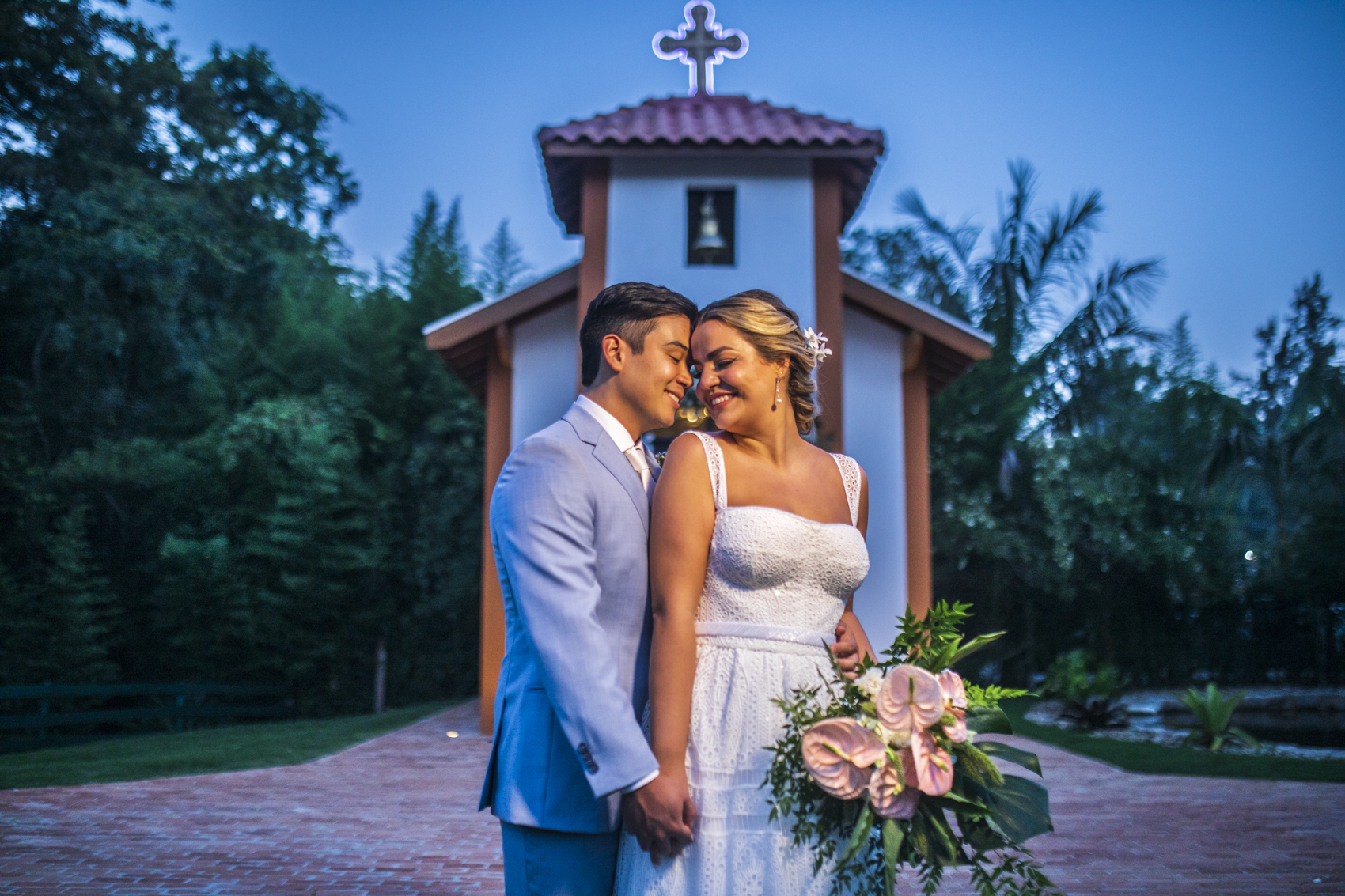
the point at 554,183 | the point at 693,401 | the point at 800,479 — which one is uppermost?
the point at 554,183

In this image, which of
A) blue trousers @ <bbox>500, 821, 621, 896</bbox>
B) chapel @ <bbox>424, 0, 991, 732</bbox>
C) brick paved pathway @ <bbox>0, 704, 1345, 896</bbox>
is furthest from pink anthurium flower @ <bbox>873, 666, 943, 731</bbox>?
chapel @ <bbox>424, 0, 991, 732</bbox>

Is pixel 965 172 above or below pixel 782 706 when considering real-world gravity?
above

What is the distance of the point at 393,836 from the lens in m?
5.43

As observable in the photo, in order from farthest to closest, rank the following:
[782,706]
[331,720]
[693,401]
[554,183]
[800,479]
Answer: [331,720] < [554,183] < [693,401] < [800,479] < [782,706]

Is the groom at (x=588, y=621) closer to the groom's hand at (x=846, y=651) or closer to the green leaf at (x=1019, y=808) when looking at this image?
the groom's hand at (x=846, y=651)

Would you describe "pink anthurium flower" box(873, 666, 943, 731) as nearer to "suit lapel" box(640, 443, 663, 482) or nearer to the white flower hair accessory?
"suit lapel" box(640, 443, 663, 482)

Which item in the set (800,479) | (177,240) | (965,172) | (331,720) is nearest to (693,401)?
(800,479)

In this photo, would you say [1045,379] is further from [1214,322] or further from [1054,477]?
[1214,322]

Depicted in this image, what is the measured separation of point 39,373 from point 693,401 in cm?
1105

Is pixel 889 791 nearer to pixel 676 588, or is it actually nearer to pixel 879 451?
pixel 676 588

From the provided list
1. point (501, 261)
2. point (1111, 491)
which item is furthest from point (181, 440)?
point (1111, 491)

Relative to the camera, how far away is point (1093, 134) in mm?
17969

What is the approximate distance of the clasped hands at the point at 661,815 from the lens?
187 cm

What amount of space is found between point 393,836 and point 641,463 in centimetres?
419
